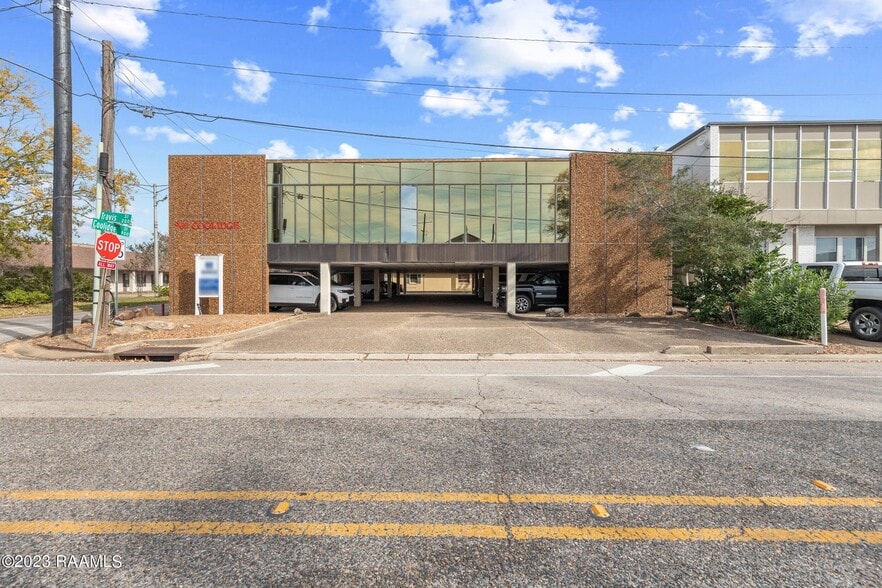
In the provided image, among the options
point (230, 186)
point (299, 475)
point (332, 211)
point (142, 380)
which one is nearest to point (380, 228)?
point (332, 211)

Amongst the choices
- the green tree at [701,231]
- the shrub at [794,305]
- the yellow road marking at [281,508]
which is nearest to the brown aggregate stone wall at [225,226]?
the green tree at [701,231]

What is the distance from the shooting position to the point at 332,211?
20.8 metres

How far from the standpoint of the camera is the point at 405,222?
68.2ft

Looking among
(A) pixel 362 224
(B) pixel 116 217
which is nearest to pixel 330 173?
(A) pixel 362 224

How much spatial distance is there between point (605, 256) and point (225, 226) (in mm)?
16696

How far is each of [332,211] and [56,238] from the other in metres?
10.2

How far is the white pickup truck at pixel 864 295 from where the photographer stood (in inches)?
464

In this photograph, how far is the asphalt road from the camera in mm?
2438

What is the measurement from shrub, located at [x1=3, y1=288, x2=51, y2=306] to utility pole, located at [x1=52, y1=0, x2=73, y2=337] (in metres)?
19.9

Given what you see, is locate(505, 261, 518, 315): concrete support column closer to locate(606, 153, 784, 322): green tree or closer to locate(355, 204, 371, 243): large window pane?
locate(606, 153, 784, 322): green tree

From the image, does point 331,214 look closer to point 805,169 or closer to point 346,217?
point 346,217

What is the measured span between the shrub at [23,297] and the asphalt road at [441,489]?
2779cm

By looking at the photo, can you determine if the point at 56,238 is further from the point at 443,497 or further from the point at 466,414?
the point at 443,497

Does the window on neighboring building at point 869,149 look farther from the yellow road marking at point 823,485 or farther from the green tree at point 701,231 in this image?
the yellow road marking at point 823,485
